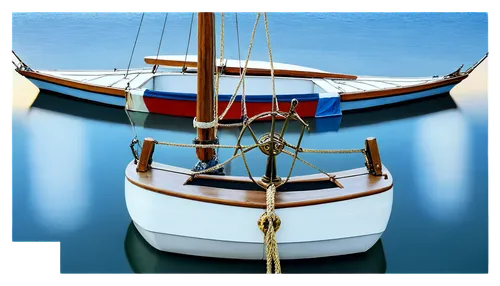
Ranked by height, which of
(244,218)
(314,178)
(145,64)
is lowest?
(244,218)

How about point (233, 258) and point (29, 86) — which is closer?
point (233, 258)

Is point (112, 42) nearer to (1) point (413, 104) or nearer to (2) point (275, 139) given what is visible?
(1) point (413, 104)

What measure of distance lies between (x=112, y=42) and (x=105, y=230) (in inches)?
200

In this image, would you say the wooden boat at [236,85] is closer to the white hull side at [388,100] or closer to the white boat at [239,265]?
the white hull side at [388,100]

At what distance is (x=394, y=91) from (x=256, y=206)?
489 centimetres

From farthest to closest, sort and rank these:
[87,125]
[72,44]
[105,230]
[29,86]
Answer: [72,44] → [29,86] → [87,125] → [105,230]

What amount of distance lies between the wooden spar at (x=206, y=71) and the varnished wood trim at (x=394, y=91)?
3.88 metres

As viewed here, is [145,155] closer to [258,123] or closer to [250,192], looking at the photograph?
[250,192]

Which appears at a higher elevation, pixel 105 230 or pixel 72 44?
pixel 72 44

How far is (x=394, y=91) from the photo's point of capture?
23.7 ft

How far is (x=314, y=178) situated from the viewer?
3.15 metres

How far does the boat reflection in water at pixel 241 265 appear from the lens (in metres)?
3.03

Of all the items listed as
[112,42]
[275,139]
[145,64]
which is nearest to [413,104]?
[145,64]

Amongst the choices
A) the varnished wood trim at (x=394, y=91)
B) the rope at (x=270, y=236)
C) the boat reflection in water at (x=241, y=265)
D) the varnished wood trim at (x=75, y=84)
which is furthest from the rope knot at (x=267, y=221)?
the varnished wood trim at (x=75, y=84)
